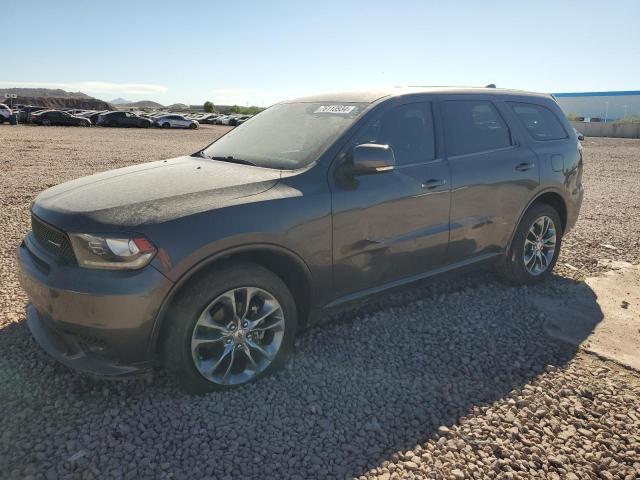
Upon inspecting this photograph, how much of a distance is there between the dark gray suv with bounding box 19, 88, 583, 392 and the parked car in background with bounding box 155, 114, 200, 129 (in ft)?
134

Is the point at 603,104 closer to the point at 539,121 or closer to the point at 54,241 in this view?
the point at 539,121

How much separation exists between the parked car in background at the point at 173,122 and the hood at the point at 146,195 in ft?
136

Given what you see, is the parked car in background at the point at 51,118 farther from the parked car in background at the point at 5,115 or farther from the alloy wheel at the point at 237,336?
the alloy wheel at the point at 237,336

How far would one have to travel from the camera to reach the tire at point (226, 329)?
9.44 ft

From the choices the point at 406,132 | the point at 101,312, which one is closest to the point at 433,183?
the point at 406,132

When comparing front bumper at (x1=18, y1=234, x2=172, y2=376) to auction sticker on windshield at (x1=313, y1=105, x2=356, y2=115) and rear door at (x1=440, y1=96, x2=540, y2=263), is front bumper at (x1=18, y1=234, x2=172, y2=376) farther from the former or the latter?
A: rear door at (x1=440, y1=96, x2=540, y2=263)

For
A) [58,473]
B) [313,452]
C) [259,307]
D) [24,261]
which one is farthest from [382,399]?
[24,261]

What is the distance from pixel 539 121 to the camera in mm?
5000

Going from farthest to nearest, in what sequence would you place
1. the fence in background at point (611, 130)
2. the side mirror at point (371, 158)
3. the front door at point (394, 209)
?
the fence in background at point (611, 130)
the front door at point (394, 209)
the side mirror at point (371, 158)

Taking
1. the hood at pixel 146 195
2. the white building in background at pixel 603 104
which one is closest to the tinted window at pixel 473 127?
the hood at pixel 146 195

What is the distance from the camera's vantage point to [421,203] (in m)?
3.81

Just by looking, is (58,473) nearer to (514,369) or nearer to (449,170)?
(514,369)

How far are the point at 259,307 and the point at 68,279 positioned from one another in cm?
109

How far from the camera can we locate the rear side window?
4824 mm
